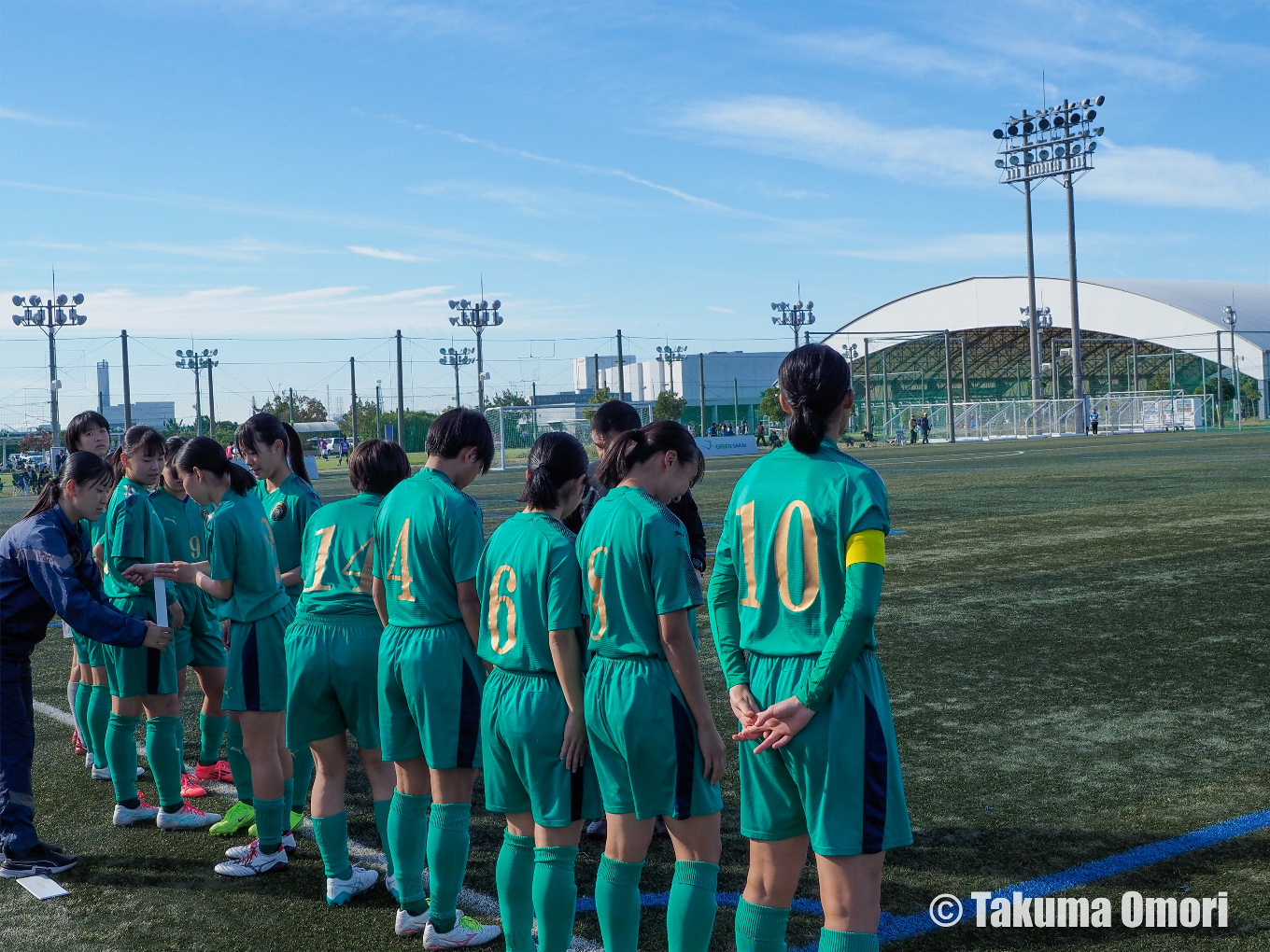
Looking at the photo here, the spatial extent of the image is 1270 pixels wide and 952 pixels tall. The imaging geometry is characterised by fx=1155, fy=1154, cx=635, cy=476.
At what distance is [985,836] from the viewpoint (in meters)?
4.62

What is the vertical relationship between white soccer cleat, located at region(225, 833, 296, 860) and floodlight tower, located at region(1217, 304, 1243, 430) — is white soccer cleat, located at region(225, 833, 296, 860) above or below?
below

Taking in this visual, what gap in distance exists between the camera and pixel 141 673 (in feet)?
16.8

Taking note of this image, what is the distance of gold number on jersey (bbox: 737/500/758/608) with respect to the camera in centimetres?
298

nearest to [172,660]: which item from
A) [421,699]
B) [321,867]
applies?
[321,867]

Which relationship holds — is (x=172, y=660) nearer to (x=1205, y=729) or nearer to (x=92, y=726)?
(x=92, y=726)

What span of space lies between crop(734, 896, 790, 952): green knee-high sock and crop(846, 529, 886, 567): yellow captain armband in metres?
0.97

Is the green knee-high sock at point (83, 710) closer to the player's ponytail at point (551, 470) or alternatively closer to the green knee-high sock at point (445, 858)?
the green knee-high sock at point (445, 858)

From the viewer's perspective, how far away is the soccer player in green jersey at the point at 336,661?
416cm

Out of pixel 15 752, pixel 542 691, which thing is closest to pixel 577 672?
pixel 542 691

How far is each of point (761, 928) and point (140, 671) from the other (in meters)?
3.29

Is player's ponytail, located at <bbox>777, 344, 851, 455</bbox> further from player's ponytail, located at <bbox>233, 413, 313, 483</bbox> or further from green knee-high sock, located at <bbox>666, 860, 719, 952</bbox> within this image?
player's ponytail, located at <bbox>233, 413, 313, 483</bbox>

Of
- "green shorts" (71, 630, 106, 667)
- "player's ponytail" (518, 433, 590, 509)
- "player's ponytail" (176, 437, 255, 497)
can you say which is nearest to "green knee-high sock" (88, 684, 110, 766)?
"green shorts" (71, 630, 106, 667)

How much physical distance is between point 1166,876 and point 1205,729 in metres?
2.06

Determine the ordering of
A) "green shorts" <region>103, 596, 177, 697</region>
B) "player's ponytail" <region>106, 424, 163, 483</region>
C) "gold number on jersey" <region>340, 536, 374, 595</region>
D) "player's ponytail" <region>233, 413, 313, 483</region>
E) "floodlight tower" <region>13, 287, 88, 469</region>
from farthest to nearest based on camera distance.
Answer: "floodlight tower" <region>13, 287, 88, 469</region>, "player's ponytail" <region>106, 424, 163, 483</region>, "green shorts" <region>103, 596, 177, 697</region>, "player's ponytail" <region>233, 413, 313, 483</region>, "gold number on jersey" <region>340, 536, 374, 595</region>
